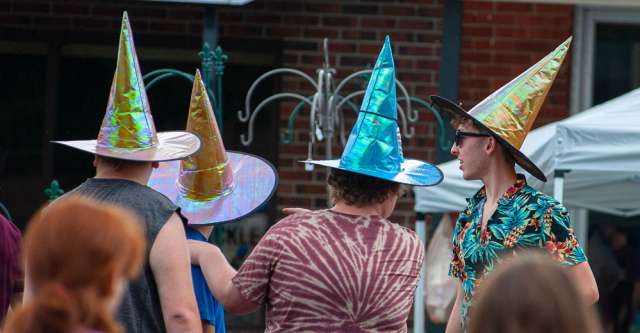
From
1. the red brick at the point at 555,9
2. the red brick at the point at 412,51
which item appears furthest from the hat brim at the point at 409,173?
the red brick at the point at 555,9

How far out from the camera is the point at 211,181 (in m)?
4.49

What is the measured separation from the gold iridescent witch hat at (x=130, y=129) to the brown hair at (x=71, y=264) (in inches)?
58.4

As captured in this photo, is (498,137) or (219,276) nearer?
(219,276)

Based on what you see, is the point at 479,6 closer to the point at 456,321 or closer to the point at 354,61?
the point at 354,61

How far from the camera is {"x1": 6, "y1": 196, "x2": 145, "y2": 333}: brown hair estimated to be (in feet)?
7.68

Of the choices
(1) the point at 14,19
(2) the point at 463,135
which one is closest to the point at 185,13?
(1) the point at 14,19

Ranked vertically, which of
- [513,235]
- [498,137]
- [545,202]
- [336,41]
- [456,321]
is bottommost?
[456,321]

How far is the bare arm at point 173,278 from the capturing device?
11.8ft

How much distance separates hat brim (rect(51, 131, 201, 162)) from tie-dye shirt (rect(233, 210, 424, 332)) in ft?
1.77

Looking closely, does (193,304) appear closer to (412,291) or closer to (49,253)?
(412,291)

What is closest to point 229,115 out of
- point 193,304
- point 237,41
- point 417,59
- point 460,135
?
point 237,41

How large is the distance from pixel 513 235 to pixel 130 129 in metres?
1.34

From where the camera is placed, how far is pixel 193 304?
367 centimetres

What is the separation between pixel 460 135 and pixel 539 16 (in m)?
4.10
